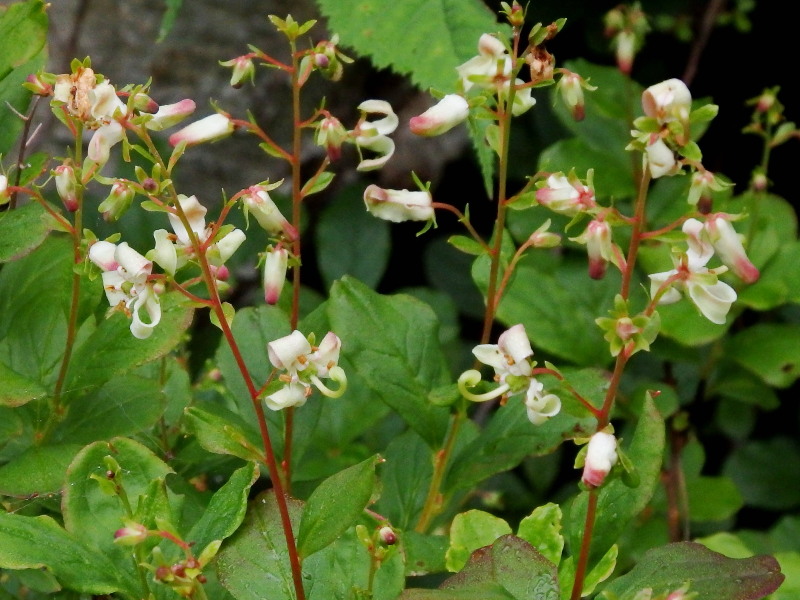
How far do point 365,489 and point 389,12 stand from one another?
0.75 m

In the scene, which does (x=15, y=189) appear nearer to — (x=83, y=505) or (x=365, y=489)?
(x=83, y=505)

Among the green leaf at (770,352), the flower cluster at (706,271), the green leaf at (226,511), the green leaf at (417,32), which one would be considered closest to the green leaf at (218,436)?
the green leaf at (226,511)

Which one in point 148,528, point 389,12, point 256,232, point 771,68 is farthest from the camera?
point 771,68

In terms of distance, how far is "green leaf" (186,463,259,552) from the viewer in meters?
0.78

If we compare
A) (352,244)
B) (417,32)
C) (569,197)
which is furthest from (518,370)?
(352,244)

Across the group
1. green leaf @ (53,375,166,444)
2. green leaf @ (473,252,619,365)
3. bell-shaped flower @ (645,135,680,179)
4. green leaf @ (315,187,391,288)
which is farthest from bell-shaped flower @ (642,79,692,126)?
green leaf @ (315,187,391,288)

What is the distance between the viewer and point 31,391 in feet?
2.83

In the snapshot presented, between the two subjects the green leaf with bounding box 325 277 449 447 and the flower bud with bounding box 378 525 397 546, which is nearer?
the flower bud with bounding box 378 525 397 546

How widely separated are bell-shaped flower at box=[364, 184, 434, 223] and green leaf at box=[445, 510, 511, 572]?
0.91ft

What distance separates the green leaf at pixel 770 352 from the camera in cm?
141

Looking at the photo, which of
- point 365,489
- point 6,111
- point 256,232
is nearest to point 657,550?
point 365,489

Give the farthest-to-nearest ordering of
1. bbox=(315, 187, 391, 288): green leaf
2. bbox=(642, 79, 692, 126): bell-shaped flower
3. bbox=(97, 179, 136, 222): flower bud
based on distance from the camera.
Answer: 1. bbox=(315, 187, 391, 288): green leaf
2. bbox=(97, 179, 136, 222): flower bud
3. bbox=(642, 79, 692, 126): bell-shaped flower

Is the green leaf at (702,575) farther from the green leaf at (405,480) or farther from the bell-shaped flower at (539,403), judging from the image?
the green leaf at (405,480)

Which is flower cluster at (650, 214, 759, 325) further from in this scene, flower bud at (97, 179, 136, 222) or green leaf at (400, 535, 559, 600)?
flower bud at (97, 179, 136, 222)
